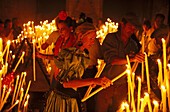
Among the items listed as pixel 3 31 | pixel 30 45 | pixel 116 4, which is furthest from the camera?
pixel 116 4

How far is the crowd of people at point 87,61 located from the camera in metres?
2.80

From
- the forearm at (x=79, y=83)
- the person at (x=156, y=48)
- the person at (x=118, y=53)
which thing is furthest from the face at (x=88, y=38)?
the person at (x=156, y=48)

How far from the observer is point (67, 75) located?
2801 mm

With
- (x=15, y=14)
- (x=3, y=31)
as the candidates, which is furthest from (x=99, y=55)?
(x=15, y=14)

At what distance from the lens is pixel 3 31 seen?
7.78 meters

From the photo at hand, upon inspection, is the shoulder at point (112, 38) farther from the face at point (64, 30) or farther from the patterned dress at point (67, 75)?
the patterned dress at point (67, 75)

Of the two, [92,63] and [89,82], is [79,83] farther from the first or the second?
[92,63]

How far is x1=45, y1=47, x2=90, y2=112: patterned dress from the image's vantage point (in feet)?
9.17

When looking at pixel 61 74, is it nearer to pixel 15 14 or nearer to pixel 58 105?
pixel 58 105

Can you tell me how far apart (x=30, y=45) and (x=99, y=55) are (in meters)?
1.32

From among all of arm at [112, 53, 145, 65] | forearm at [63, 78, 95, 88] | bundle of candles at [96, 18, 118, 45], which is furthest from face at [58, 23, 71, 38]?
bundle of candles at [96, 18, 118, 45]

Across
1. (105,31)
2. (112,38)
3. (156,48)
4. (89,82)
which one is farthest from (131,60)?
(105,31)

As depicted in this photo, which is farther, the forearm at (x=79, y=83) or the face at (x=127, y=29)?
the face at (x=127, y=29)

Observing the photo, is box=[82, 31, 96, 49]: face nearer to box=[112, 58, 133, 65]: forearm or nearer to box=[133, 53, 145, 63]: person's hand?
box=[133, 53, 145, 63]: person's hand
